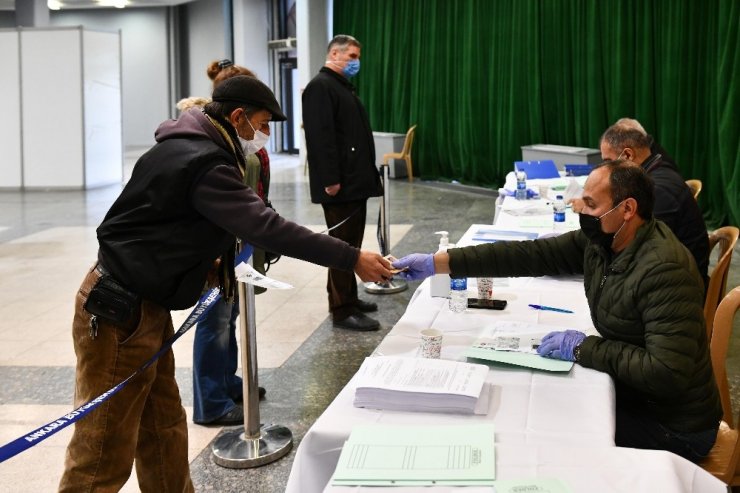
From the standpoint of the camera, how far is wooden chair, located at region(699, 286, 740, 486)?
225cm

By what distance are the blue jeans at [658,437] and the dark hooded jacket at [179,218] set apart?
3.42ft

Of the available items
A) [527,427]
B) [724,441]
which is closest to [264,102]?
[527,427]

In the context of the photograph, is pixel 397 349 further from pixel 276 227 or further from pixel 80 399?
pixel 80 399

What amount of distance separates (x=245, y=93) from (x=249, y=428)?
145 cm

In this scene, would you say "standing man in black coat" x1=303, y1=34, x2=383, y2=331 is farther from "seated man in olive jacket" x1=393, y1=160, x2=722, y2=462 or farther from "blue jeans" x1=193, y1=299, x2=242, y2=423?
"seated man in olive jacket" x1=393, y1=160, x2=722, y2=462

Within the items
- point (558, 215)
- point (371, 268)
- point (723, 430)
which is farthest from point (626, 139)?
point (371, 268)

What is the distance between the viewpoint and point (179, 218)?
2150 millimetres

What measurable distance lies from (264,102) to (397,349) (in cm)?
77

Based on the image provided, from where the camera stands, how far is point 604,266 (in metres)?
2.35

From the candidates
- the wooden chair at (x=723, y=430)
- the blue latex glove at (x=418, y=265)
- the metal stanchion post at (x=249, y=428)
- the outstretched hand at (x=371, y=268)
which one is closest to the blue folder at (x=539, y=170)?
the metal stanchion post at (x=249, y=428)

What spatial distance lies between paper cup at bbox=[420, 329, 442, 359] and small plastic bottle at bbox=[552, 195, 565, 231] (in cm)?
200

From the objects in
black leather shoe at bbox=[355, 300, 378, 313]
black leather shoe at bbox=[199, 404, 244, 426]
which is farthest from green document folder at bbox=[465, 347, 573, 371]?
→ black leather shoe at bbox=[355, 300, 378, 313]

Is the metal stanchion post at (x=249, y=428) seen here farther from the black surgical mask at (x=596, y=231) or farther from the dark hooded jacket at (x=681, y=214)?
the dark hooded jacket at (x=681, y=214)

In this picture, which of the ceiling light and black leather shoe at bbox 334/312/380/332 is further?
the ceiling light
